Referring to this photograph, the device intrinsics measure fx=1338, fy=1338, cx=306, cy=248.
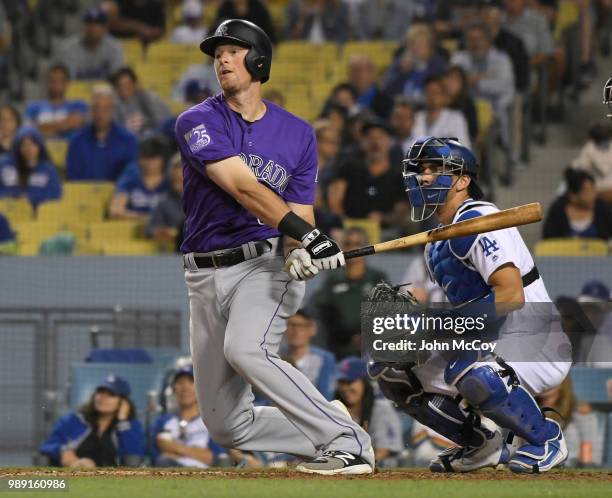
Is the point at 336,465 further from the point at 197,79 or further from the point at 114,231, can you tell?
the point at 197,79

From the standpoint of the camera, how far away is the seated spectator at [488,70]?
11.9 metres

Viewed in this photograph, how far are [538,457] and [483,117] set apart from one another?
6.39 metres

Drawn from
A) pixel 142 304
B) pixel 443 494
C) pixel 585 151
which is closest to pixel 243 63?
pixel 443 494

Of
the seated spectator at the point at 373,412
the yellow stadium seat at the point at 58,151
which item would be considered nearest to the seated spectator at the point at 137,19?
the yellow stadium seat at the point at 58,151

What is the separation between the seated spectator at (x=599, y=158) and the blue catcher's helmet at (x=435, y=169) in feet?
16.3

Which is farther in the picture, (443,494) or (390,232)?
(390,232)

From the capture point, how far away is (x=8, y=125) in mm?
12117

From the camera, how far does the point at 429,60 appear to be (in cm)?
1205

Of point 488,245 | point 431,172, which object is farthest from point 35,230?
point 488,245

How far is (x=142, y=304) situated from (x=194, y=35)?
4.26 m

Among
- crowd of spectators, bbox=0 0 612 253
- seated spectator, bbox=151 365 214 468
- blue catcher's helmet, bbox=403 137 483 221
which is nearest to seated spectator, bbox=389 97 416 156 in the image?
crowd of spectators, bbox=0 0 612 253

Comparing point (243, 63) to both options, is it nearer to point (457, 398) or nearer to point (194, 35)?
point (457, 398)

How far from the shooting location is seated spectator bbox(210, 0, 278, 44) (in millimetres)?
13133

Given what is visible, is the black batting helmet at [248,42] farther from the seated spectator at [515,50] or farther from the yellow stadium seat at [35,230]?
the seated spectator at [515,50]
